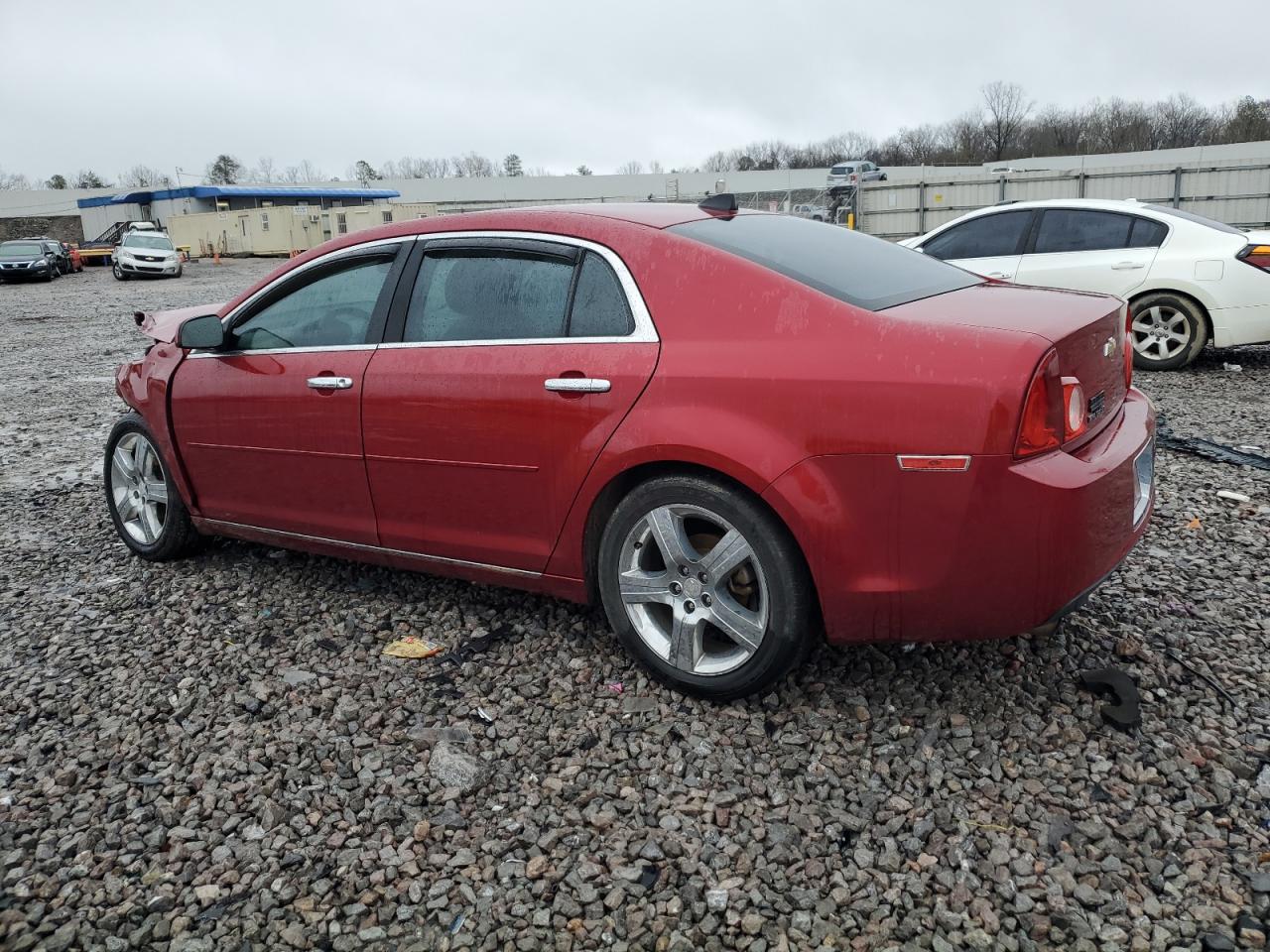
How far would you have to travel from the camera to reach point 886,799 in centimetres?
275

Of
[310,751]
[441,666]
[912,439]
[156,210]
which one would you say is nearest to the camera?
[912,439]

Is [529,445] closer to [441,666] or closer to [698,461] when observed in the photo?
[698,461]

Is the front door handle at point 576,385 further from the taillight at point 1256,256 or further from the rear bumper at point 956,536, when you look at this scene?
the taillight at point 1256,256

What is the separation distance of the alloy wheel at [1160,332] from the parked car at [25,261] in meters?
34.8

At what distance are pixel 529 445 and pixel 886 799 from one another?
5.22 ft

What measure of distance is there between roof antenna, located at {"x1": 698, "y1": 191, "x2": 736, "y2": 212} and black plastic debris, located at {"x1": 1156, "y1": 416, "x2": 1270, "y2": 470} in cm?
376

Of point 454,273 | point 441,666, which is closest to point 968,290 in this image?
point 454,273

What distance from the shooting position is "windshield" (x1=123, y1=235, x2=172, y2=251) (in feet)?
109

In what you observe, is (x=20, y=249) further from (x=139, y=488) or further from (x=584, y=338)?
(x=584, y=338)

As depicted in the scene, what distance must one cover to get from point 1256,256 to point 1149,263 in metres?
0.79

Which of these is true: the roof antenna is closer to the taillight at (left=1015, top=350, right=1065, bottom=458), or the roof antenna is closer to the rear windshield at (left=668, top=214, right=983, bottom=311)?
the rear windshield at (left=668, top=214, right=983, bottom=311)

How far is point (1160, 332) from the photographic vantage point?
8594 millimetres

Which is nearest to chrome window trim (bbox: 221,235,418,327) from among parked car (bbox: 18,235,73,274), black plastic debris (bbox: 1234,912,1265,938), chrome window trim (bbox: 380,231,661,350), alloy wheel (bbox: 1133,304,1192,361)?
chrome window trim (bbox: 380,231,661,350)

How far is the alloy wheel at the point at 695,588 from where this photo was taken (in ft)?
10.0
